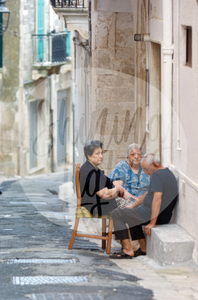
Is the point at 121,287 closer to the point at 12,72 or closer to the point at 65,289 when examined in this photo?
the point at 65,289

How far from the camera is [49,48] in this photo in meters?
20.9

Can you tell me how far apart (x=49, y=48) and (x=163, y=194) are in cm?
1624

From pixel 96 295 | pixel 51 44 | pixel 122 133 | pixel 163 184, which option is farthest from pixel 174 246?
pixel 51 44

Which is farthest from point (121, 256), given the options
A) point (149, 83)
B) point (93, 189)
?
point (149, 83)

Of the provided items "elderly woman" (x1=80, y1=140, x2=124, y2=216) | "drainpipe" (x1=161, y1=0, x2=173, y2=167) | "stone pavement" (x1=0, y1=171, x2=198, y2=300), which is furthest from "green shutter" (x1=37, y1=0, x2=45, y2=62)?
"elderly woman" (x1=80, y1=140, x2=124, y2=216)

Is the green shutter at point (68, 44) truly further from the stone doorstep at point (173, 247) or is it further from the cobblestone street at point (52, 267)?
→ the stone doorstep at point (173, 247)

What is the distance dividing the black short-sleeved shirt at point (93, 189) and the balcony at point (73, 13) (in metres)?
6.42

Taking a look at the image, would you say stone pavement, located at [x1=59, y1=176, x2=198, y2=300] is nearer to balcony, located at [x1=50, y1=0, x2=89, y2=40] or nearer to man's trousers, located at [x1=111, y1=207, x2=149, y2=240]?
man's trousers, located at [x1=111, y1=207, x2=149, y2=240]

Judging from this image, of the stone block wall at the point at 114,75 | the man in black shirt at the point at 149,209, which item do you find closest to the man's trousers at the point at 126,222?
the man in black shirt at the point at 149,209

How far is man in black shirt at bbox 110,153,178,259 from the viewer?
18.1ft

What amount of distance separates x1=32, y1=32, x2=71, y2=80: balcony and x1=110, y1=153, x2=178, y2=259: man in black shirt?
49.5ft

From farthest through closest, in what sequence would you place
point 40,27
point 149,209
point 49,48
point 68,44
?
1. point 68,44
2. point 49,48
3. point 40,27
4. point 149,209

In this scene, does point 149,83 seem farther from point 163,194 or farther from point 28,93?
point 28,93

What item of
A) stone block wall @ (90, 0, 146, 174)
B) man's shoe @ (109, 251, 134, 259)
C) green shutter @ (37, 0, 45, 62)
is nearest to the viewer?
man's shoe @ (109, 251, 134, 259)
